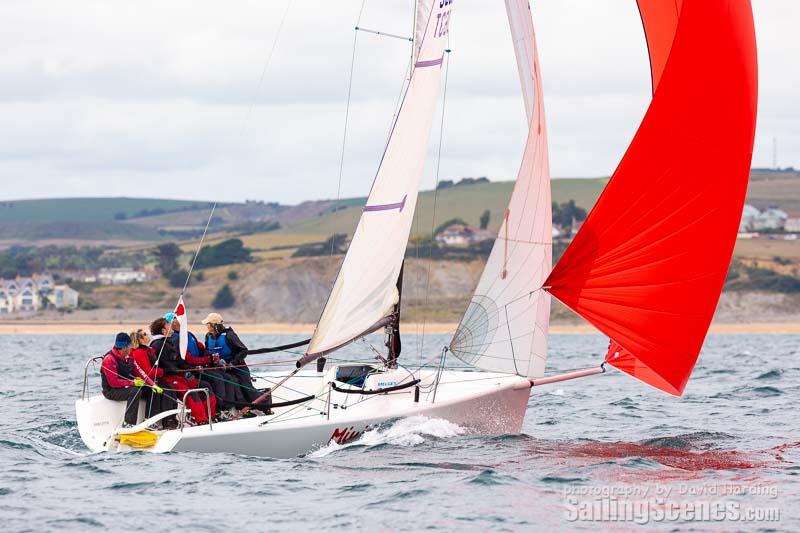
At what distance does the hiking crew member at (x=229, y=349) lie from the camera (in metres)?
15.0

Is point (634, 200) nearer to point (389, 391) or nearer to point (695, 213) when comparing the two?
point (695, 213)

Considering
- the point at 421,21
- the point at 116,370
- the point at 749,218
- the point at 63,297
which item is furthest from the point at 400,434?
the point at 749,218

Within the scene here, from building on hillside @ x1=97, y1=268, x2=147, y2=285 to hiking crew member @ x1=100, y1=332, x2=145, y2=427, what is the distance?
90429mm

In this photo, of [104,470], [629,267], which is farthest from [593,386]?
[104,470]

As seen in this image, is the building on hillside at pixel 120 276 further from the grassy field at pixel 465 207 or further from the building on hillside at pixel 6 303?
the grassy field at pixel 465 207

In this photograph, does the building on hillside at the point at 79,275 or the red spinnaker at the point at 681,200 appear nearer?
the red spinnaker at the point at 681,200

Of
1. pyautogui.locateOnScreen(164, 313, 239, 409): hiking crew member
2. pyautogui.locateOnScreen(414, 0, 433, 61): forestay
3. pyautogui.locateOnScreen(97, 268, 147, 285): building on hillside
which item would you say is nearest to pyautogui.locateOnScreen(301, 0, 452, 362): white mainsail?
pyautogui.locateOnScreen(414, 0, 433, 61): forestay

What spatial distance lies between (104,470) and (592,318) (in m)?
5.44

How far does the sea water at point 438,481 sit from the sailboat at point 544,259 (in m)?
0.39

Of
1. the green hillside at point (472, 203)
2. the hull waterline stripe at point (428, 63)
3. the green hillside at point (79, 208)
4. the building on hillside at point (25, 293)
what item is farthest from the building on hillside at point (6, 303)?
the hull waterline stripe at point (428, 63)

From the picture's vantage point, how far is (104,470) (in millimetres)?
13141

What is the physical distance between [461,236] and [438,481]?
95371 millimetres

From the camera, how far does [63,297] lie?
10006 centimetres

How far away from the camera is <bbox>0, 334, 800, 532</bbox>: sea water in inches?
425
